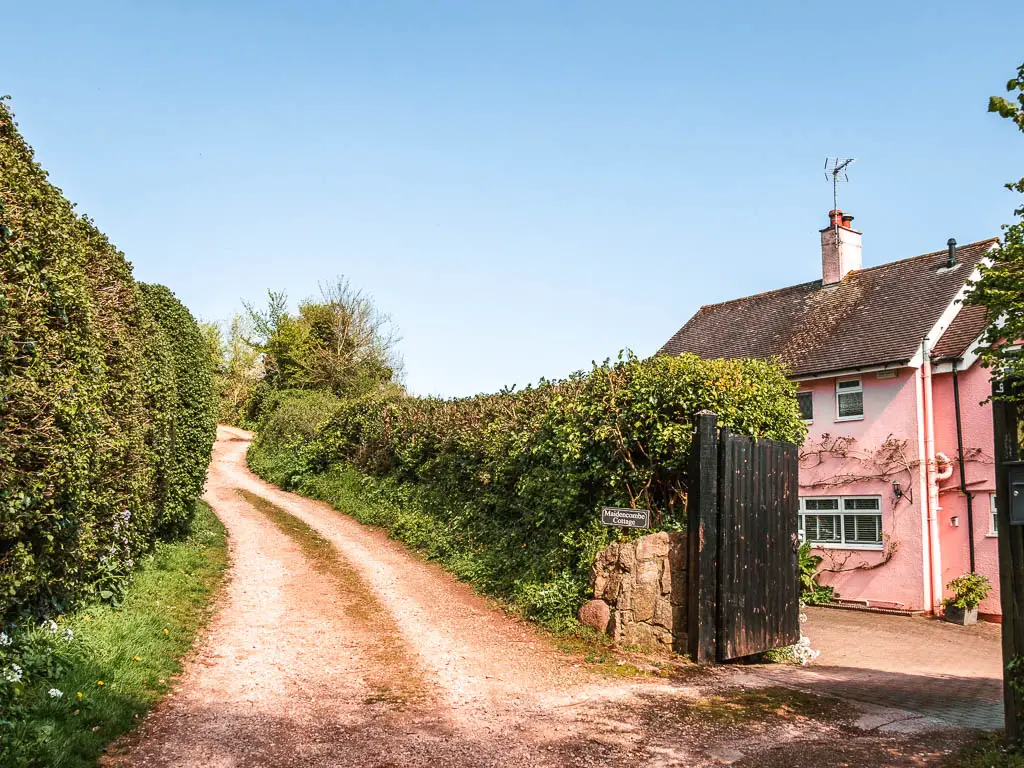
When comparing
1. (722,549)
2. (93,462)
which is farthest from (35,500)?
(722,549)

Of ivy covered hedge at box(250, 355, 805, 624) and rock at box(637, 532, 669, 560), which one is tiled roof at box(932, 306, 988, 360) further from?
rock at box(637, 532, 669, 560)

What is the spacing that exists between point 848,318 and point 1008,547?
55.1ft

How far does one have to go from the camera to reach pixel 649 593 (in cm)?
909

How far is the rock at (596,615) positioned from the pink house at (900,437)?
386 inches

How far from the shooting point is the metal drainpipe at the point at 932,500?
1775 centimetres

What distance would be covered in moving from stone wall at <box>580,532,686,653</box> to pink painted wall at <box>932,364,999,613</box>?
471 inches

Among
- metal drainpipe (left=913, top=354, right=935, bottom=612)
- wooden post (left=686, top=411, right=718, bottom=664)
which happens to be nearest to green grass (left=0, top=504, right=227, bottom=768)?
wooden post (left=686, top=411, right=718, bottom=664)

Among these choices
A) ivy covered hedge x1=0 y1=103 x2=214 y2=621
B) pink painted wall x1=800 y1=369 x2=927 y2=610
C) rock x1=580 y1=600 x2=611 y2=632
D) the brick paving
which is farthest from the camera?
pink painted wall x1=800 y1=369 x2=927 y2=610

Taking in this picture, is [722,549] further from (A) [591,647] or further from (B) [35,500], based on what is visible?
(B) [35,500]

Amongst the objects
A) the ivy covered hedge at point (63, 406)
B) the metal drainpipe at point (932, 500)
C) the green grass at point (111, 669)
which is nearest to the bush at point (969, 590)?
the metal drainpipe at point (932, 500)

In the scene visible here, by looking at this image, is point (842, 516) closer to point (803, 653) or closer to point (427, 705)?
point (803, 653)

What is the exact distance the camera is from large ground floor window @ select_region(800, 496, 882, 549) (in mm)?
18812

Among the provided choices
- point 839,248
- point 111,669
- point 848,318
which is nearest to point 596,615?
point 111,669

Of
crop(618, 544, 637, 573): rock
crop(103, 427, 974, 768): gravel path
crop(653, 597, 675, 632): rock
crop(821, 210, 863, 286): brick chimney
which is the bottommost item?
crop(103, 427, 974, 768): gravel path
